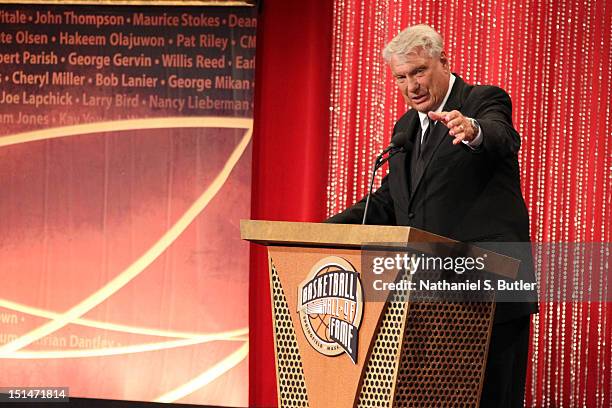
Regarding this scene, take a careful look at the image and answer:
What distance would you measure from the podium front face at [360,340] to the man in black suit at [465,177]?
0.20 metres

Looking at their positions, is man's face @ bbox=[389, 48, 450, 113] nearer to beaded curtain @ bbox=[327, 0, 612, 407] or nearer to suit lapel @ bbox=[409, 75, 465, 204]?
suit lapel @ bbox=[409, 75, 465, 204]

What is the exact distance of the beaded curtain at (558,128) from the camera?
423cm

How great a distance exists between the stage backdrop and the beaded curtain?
1.21 m

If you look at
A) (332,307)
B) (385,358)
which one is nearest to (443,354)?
(385,358)

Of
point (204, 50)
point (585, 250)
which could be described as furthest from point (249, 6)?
point (585, 250)

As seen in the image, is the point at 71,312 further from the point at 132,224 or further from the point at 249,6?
the point at 249,6

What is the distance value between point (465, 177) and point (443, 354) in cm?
55

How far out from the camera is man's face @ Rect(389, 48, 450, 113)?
2.54m

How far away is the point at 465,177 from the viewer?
2441 mm

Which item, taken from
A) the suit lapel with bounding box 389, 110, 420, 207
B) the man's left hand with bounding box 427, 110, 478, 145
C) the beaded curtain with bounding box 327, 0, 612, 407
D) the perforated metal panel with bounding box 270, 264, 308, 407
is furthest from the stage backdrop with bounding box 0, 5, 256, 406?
the man's left hand with bounding box 427, 110, 478, 145

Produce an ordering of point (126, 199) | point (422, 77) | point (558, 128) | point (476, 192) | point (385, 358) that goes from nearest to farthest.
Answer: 1. point (385, 358)
2. point (476, 192)
3. point (422, 77)
4. point (558, 128)
5. point (126, 199)

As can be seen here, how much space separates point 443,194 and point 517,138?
257mm

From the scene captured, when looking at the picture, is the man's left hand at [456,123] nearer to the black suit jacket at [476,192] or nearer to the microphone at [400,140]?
the black suit jacket at [476,192]

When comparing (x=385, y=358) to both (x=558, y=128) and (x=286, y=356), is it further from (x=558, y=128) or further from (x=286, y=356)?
(x=558, y=128)
